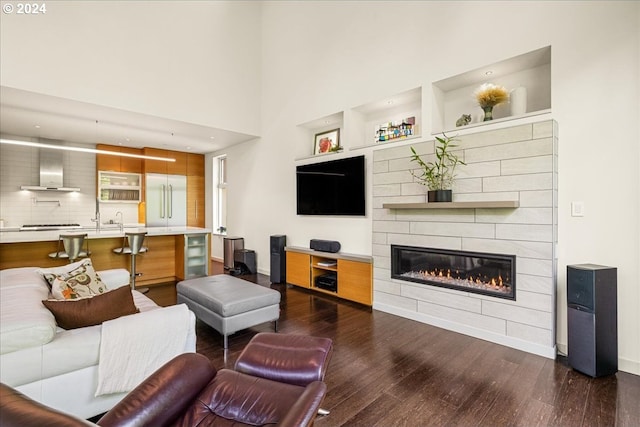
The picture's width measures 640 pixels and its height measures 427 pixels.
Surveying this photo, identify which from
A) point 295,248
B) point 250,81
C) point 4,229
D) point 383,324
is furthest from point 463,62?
point 4,229

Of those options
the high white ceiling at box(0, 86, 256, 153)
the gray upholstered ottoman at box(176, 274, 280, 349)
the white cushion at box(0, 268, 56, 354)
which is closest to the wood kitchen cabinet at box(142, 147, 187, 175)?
the high white ceiling at box(0, 86, 256, 153)

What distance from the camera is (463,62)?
3391mm

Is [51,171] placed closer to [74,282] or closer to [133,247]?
[133,247]

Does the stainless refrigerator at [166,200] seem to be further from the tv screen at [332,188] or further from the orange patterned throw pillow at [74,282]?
the orange patterned throw pillow at [74,282]

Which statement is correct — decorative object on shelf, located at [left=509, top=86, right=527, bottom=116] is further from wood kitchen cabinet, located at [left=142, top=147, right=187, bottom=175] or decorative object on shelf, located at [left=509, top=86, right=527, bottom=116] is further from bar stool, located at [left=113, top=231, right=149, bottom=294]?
wood kitchen cabinet, located at [left=142, top=147, right=187, bottom=175]

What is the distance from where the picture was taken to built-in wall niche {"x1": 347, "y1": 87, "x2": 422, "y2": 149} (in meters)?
4.06

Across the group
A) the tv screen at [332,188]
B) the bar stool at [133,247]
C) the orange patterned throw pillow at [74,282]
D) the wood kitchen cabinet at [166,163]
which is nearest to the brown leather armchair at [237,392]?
the orange patterned throw pillow at [74,282]

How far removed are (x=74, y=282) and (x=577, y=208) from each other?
4.35m

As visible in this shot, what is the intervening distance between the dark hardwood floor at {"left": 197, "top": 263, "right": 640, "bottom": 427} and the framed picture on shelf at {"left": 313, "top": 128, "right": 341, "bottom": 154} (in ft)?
9.63

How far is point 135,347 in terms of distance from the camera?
5.97ft

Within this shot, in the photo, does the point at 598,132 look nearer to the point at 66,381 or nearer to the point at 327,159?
the point at 327,159

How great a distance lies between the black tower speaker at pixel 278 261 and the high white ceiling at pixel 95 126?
233cm

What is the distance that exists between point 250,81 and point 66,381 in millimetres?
5618

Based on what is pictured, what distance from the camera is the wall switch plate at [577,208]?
8.86 feet
